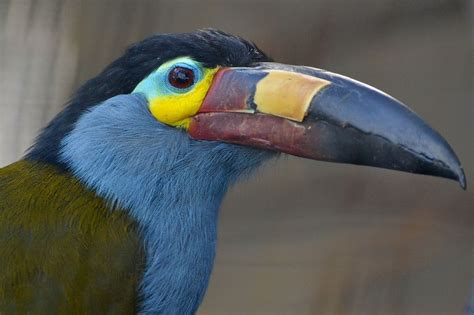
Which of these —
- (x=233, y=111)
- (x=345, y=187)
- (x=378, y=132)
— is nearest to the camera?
(x=378, y=132)

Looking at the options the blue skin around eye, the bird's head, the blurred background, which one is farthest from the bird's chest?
the blurred background

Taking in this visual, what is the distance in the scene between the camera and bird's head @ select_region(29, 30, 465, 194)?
206cm

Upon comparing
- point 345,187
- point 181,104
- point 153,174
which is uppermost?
point 181,104

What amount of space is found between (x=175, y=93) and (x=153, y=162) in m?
0.16

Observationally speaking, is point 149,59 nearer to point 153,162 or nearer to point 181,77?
point 181,77

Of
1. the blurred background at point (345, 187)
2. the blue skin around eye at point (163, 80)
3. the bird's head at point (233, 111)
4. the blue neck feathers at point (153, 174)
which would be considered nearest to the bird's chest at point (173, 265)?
the blue neck feathers at point (153, 174)

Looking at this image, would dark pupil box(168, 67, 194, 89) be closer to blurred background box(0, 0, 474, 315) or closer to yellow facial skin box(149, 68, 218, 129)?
yellow facial skin box(149, 68, 218, 129)

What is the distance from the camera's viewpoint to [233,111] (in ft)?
7.13

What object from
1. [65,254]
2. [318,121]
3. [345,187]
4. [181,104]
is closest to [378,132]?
[318,121]

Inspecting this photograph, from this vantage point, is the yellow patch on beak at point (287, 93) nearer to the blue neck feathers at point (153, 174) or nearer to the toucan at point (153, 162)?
the toucan at point (153, 162)

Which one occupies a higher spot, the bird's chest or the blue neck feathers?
the blue neck feathers

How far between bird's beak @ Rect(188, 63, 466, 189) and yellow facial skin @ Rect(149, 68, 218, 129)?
0.01 metres

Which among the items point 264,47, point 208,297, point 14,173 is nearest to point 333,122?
point 14,173

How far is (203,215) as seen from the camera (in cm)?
226
